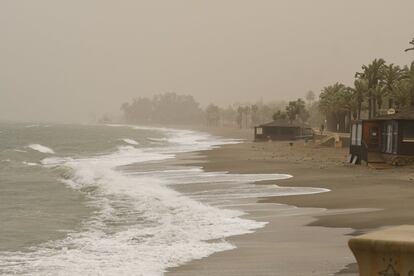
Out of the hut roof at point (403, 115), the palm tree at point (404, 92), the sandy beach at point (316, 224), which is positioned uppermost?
the palm tree at point (404, 92)

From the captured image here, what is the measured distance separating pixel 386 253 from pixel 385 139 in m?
34.7

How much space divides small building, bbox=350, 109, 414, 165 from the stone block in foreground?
104 ft

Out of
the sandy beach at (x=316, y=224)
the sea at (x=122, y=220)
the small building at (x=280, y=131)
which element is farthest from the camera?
the small building at (x=280, y=131)

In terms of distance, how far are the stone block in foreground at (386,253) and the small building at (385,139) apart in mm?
31734

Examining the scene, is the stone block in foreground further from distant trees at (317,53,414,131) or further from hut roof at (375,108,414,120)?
distant trees at (317,53,414,131)

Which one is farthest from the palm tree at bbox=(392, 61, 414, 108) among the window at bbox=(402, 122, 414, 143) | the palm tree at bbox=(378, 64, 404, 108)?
the window at bbox=(402, 122, 414, 143)

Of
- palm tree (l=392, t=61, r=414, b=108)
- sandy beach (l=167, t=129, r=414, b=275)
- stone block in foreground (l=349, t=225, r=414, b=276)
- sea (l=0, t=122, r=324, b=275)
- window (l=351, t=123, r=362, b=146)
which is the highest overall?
palm tree (l=392, t=61, r=414, b=108)

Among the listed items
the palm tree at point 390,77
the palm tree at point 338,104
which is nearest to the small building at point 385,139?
the palm tree at point 390,77

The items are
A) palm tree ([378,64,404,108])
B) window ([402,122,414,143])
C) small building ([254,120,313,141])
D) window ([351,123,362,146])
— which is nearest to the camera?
window ([402,122,414,143])

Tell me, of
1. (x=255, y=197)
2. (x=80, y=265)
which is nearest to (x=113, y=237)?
(x=80, y=265)

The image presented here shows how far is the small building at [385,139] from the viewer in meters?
34.3

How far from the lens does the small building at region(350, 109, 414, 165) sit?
3428 cm

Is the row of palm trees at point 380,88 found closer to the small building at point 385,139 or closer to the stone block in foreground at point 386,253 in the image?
the small building at point 385,139

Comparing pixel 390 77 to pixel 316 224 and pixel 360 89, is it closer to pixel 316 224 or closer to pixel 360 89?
pixel 360 89
